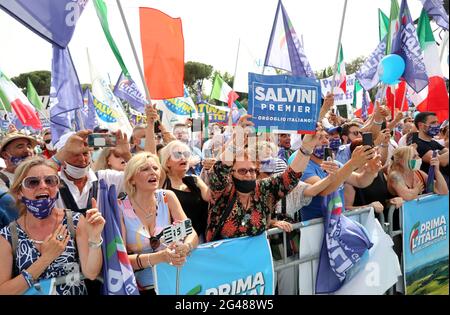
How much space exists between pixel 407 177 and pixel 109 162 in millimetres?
3152

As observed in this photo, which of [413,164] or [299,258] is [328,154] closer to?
[299,258]

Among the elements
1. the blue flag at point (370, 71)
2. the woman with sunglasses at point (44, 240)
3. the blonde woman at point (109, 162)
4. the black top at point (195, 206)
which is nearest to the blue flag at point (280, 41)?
the blue flag at point (370, 71)

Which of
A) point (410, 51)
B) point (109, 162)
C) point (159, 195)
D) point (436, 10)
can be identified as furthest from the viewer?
point (436, 10)

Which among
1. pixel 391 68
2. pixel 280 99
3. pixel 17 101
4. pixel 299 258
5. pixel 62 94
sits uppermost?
pixel 391 68

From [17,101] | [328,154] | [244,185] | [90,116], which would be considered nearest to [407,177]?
[328,154]

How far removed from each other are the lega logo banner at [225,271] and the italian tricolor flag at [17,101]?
25.7 feet

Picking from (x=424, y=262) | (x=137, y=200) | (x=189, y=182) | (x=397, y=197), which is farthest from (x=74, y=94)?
(x=424, y=262)

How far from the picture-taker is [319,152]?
13.5 ft

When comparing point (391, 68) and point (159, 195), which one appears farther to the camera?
point (391, 68)

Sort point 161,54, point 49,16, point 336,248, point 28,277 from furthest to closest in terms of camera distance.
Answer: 1. point 161,54
2. point 336,248
3. point 49,16
4. point 28,277

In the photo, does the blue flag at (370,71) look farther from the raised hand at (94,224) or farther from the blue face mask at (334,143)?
the raised hand at (94,224)

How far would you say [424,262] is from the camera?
467 cm

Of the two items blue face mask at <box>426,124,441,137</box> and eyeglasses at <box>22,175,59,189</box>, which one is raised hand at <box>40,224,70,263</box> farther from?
blue face mask at <box>426,124,441,137</box>

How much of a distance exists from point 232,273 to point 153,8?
141 inches
